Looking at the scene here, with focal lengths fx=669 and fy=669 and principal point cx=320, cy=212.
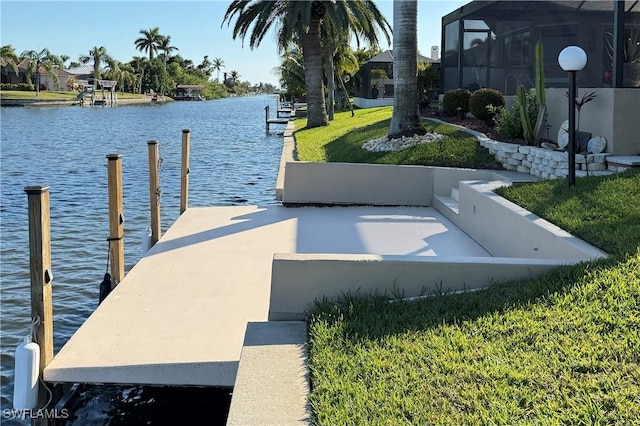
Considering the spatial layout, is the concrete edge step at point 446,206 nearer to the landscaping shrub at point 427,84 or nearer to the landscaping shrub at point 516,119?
the landscaping shrub at point 516,119

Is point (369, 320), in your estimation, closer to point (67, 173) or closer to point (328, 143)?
point (328, 143)

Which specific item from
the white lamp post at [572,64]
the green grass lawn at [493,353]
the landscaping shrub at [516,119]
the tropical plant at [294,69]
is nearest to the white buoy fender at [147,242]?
the green grass lawn at [493,353]

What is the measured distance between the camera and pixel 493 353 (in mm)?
3791

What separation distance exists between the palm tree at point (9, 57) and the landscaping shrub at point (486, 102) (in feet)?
301

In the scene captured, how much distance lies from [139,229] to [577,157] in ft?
24.2

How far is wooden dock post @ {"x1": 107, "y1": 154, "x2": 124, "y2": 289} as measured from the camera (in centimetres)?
709

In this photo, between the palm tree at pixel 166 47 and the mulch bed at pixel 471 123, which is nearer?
the mulch bed at pixel 471 123

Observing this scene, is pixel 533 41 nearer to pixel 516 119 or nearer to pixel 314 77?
pixel 516 119

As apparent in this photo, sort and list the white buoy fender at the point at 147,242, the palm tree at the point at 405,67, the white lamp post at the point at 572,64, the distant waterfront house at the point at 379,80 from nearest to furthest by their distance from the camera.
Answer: the white lamp post at the point at 572,64 → the white buoy fender at the point at 147,242 → the palm tree at the point at 405,67 → the distant waterfront house at the point at 379,80

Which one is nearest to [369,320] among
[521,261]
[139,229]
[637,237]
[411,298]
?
[411,298]

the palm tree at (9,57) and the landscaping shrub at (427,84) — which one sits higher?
the palm tree at (9,57)

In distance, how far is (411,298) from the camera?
475 centimetres

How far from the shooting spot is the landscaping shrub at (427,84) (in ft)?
71.6

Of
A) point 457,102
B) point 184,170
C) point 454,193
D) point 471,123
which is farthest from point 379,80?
point 184,170
